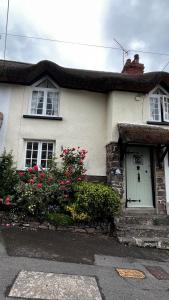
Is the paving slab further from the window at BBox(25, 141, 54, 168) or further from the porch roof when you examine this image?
the porch roof

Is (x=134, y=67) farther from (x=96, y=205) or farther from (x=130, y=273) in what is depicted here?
(x=130, y=273)

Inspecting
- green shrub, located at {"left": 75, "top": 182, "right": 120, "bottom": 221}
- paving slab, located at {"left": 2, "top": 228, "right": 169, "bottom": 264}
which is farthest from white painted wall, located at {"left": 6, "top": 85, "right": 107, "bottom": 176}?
paving slab, located at {"left": 2, "top": 228, "right": 169, "bottom": 264}

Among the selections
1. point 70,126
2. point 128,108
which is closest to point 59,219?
point 70,126

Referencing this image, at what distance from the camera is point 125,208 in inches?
353

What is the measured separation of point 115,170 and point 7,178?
12.3 feet

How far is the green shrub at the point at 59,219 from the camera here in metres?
7.52

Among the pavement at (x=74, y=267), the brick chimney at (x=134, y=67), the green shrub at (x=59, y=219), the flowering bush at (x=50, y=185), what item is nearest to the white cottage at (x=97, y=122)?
the flowering bush at (x=50, y=185)

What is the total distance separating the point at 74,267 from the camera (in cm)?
492

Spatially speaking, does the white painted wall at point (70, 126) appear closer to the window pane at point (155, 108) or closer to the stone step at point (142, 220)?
the window pane at point (155, 108)

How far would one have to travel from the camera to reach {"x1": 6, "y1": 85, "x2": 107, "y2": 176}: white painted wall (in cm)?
973

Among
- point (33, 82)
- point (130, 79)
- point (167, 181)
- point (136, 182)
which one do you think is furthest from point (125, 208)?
point (33, 82)

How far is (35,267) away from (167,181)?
20.6 ft

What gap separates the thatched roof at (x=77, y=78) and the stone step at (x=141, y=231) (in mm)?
5114

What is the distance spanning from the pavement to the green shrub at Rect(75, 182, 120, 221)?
710 millimetres
